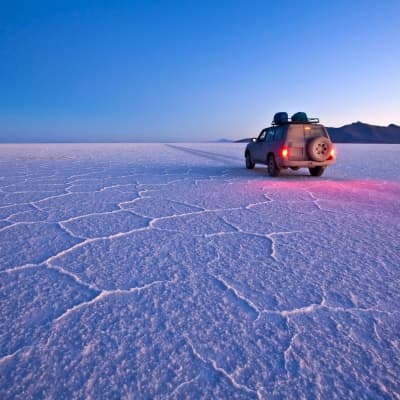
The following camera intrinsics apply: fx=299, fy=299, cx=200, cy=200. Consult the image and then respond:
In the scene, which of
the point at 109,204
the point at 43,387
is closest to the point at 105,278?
the point at 43,387

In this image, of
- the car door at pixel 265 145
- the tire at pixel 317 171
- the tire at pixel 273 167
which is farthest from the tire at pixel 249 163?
the tire at pixel 317 171

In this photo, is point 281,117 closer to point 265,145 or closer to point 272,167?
point 265,145

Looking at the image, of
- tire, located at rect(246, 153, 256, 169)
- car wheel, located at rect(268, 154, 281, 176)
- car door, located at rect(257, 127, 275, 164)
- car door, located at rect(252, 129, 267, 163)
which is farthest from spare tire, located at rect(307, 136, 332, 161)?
tire, located at rect(246, 153, 256, 169)

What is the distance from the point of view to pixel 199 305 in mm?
1994

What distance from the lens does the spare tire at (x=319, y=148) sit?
7.39m

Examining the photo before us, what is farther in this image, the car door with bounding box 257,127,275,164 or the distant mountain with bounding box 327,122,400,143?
the distant mountain with bounding box 327,122,400,143

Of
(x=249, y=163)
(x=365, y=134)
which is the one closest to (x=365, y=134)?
(x=365, y=134)

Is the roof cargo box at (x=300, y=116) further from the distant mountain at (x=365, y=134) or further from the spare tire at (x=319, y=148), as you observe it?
the distant mountain at (x=365, y=134)

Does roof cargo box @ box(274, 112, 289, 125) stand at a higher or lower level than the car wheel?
higher

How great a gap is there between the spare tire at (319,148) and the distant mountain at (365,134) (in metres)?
111

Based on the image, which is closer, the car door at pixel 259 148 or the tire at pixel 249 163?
the car door at pixel 259 148

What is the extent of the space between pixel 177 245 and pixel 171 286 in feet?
2.81

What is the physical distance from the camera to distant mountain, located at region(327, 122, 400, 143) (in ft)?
359

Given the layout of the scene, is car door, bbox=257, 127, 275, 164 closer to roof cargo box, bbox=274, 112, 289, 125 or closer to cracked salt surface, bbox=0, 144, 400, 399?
roof cargo box, bbox=274, 112, 289, 125
